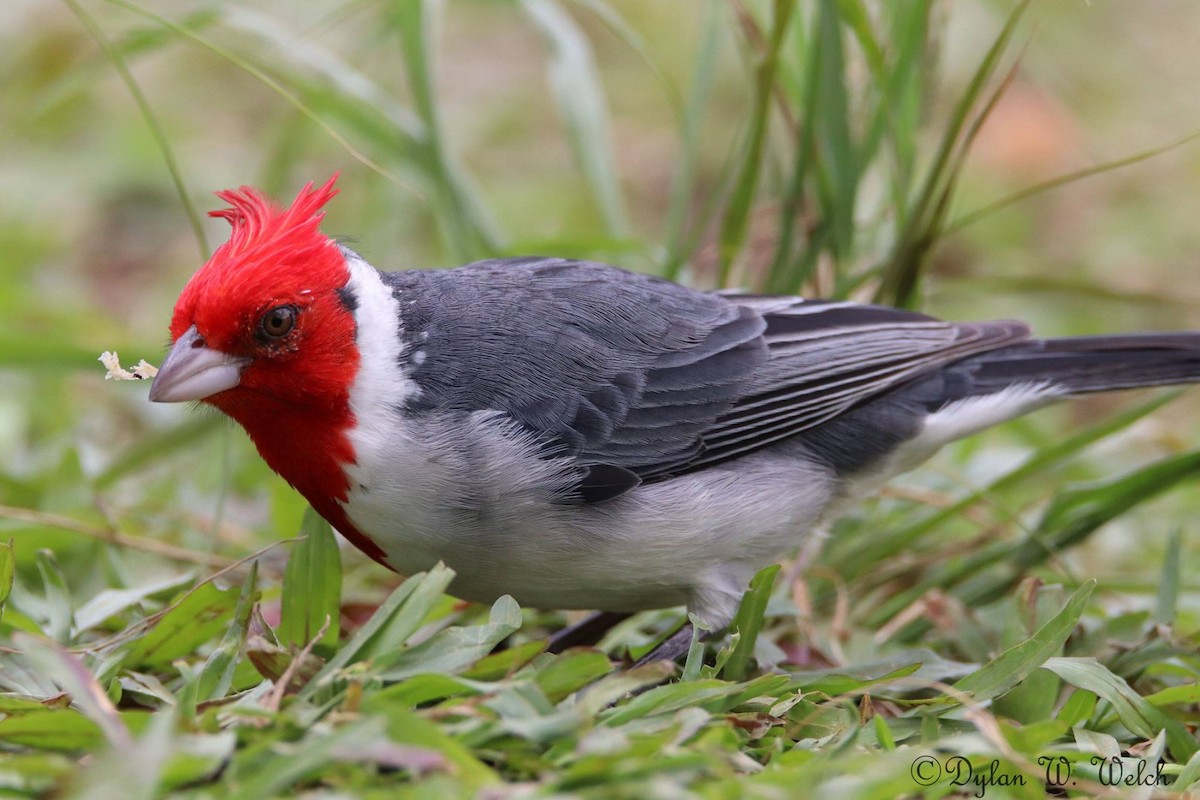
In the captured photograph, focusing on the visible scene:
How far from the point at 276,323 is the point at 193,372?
25cm

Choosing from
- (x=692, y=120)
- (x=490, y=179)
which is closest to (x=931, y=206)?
(x=692, y=120)

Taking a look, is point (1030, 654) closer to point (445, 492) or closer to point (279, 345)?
point (445, 492)

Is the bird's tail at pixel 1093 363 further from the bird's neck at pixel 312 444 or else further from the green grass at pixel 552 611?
the bird's neck at pixel 312 444

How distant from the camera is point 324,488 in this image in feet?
11.2

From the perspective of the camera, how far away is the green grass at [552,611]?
263 centimetres

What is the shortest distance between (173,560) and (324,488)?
53.7 inches

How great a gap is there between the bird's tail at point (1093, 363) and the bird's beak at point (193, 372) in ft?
8.08

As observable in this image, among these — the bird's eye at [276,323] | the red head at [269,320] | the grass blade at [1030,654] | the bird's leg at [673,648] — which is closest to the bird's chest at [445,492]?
the red head at [269,320]

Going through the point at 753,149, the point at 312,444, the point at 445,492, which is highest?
the point at 753,149

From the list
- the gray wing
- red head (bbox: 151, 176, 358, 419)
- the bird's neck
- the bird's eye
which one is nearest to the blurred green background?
red head (bbox: 151, 176, 358, 419)

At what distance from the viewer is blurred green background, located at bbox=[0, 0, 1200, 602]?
475 cm

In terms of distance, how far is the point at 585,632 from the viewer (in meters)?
4.12

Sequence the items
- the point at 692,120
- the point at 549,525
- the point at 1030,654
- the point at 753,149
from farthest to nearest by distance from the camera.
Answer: the point at 692,120 → the point at 753,149 → the point at 549,525 → the point at 1030,654

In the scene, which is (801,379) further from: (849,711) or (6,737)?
(6,737)
